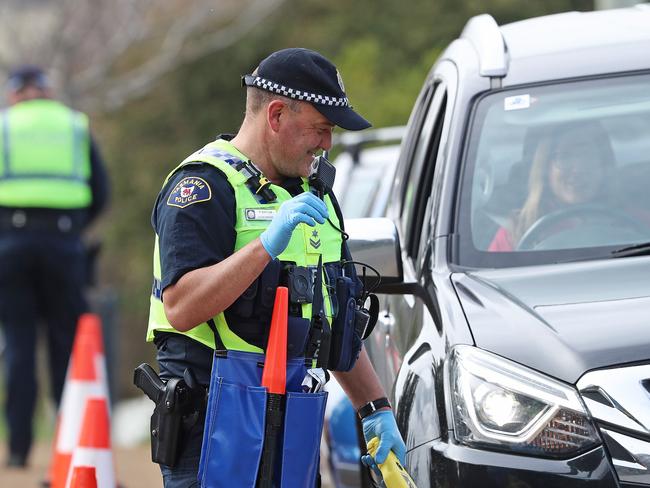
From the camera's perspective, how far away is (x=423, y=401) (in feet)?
13.2

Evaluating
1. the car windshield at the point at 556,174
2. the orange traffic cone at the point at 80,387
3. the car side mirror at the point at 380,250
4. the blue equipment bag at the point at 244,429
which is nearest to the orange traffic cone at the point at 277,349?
the blue equipment bag at the point at 244,429

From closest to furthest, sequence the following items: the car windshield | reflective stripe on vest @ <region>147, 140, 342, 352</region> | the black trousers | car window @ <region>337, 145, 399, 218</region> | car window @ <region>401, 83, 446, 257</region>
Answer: reflective stripe on vest @ <region>147, 140, 342, 352</region> → the car windshield → car window @ <region>401, 83, 446, 257</region> → car window @ <region>337, 145, 399, 218</region> → the black trousers

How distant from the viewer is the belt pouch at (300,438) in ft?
12.1

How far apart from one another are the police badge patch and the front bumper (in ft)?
2.78

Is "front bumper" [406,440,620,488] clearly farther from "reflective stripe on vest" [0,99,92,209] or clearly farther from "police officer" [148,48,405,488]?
"reflective stripe on vest" [0,99,92,209]

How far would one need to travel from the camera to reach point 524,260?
4.46 metres

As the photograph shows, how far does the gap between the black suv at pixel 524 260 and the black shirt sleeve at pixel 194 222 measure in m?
0.67

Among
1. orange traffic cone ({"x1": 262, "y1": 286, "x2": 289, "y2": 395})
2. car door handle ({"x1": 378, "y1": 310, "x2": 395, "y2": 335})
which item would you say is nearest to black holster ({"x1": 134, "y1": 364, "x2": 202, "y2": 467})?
orange traffic cone ({"x1": 262, "y1": 286, "x2": 289, "y2": 395})

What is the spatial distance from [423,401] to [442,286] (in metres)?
0.40

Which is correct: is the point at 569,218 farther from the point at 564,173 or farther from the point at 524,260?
the point at 524,260

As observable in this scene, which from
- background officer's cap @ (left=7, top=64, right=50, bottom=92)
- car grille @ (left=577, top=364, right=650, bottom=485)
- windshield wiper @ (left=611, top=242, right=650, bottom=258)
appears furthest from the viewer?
background officer's cap @ (left=7, top=64, right=50, bottom=92)

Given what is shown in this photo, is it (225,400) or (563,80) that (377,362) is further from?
(225,400)

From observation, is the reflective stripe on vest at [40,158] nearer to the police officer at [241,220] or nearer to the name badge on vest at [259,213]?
the police officer at [241,220]

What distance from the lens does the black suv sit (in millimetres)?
3598
